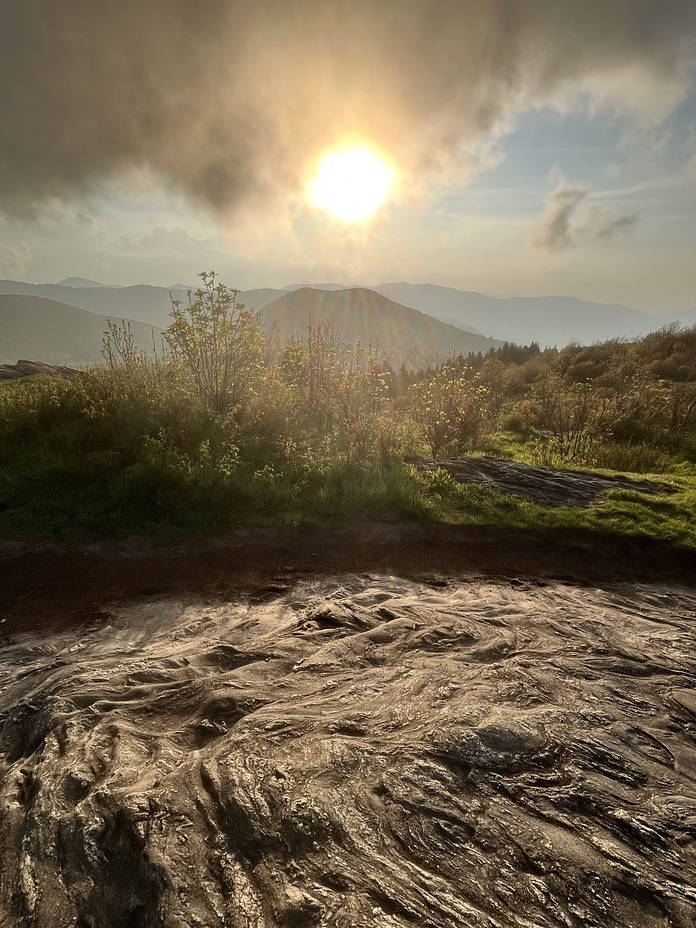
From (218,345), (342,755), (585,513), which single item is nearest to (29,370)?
(218,345)

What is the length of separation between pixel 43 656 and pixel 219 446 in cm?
513

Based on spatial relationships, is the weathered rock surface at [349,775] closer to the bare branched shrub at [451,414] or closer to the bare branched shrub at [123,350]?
the bare branched shrub at [123,350]

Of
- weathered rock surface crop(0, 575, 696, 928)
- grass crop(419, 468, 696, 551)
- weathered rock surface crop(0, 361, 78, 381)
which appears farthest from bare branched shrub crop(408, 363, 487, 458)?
weathered rock surface crop(0, 361, 78, 381)

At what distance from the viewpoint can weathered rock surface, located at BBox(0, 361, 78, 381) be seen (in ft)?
59.9

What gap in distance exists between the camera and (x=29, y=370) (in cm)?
1972

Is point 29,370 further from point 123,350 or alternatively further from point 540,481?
point 540,481

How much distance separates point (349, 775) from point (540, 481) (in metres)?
7.82

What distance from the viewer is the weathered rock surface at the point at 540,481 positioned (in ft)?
29.0

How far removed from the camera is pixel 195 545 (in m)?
6.61

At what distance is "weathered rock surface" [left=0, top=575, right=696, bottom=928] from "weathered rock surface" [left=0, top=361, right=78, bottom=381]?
17701 mm

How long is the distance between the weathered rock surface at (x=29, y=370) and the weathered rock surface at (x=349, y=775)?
1770cm

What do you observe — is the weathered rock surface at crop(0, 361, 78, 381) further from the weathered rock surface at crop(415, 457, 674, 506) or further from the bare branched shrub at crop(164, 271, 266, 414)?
the weathered rock surface at crop(415, 457, 674, 506)

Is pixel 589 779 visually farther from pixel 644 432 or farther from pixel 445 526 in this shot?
pixel 644 432

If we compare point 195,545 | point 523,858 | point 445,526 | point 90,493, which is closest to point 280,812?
point 523,858
